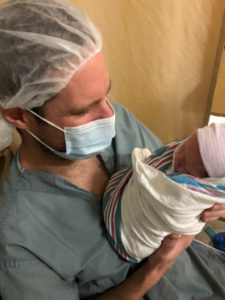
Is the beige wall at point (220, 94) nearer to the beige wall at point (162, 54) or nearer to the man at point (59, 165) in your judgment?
the beige wall at point (162, 54)

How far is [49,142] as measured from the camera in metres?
0.90

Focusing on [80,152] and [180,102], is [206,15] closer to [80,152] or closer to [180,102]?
[180,102]

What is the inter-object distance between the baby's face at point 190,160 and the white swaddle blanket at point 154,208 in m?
0.05

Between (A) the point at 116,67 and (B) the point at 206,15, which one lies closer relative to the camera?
(B) the point at 206,15

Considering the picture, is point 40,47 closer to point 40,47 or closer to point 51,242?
point 40,47

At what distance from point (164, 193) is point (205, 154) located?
12cm

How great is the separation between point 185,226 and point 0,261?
44 cm

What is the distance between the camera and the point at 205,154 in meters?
0.75

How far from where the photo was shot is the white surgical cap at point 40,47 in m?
0.74

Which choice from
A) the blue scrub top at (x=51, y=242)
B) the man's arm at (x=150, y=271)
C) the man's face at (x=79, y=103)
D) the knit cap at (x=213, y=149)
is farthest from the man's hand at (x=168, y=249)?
the man's face at (x=79, y=103)

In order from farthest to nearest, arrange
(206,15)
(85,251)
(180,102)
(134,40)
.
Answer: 1. (180,102)
2. (134,40)
3. (206,15)
4. (85,251)

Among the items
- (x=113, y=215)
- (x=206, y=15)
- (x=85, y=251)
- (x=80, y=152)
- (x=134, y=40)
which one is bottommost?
(x=85, y=251)

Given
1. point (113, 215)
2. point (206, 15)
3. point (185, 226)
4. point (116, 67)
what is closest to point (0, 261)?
point (113, 215)

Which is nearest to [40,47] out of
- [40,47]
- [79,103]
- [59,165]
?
[40,47]
